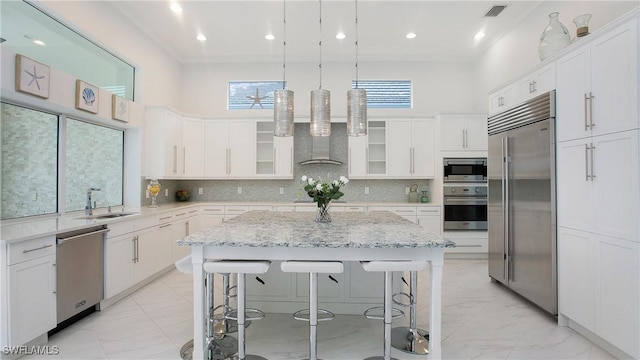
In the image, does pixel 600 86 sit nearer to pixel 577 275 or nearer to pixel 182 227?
Result: pixel 577 275

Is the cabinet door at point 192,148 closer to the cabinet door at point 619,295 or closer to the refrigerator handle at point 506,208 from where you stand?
the refrigerator handle at point 506,208

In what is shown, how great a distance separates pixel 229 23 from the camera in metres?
4.67

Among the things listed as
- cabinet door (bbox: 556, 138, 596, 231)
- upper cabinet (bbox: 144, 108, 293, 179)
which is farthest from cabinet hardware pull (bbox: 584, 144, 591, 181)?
upper cabinet (bbox: 144, 108, 293, 179)

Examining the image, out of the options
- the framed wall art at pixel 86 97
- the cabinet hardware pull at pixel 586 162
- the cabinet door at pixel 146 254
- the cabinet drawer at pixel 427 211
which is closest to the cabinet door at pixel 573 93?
the cabinet hardware pull at pixel 586 162

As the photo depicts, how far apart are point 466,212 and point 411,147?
53.6 inches

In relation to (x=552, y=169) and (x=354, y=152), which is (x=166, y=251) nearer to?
(x=354, y=152)

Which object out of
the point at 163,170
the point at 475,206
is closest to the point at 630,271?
the point at 475,206

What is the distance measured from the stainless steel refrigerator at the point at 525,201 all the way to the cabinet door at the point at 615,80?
0.49 m

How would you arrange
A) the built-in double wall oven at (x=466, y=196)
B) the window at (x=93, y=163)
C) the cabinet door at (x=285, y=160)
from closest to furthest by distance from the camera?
the window at (x=93, y=163)
the built-in double wall oven at (x=466, y=196)
the cabinet door at (x=285, y=160)

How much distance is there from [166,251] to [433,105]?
194 inches

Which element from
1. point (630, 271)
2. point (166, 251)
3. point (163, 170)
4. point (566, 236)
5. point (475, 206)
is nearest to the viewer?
point (630, 271)

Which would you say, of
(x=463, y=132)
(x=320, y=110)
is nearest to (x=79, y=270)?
(x=320, y=110)

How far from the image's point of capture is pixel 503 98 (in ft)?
12.8

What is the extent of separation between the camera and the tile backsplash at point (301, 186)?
238 inches
